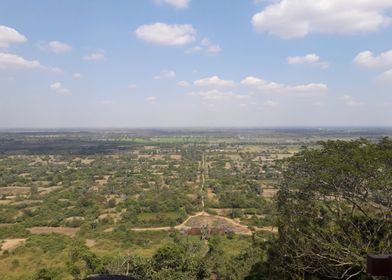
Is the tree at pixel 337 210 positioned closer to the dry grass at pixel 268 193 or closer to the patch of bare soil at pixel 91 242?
the patch of bare soil at pixel 91 242

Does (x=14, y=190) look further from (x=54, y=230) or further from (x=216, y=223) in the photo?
(x=216, y=223)

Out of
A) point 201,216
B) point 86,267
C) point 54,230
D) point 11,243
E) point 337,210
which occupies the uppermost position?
point 337,210

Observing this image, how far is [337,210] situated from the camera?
12133mm

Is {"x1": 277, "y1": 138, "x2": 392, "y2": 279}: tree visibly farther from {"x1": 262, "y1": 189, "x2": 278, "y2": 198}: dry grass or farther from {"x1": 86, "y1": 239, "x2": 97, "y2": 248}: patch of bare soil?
{"x1": 262, "y1": 189, "x2": 278, "y2": 198}: dry grass

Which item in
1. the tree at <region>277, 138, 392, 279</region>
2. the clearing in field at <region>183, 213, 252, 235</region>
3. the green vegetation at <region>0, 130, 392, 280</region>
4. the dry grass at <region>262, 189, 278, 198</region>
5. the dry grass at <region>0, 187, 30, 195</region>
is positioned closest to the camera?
the tree at <region>277, 138, 392, 279</region>

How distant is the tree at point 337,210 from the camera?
11.0 meters

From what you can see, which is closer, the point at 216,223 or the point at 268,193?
the point at 216,223

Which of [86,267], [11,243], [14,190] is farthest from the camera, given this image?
[14,190]

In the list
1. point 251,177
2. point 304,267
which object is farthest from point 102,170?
point 304,267

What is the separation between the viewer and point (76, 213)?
4350 cm

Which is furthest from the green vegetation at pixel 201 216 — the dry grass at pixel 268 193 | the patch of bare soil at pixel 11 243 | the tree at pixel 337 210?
the dry grass at pixel 268 193

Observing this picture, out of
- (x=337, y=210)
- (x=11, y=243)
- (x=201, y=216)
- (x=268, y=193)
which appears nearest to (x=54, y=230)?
(x=11, y=243)

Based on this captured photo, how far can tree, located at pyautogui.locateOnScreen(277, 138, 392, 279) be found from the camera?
1105 centimetres

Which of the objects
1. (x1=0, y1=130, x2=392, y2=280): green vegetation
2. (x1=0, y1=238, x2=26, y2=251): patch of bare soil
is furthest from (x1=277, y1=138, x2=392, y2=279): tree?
(x1=0, y1=238, x2=26, y2=251): patch of bare soil
